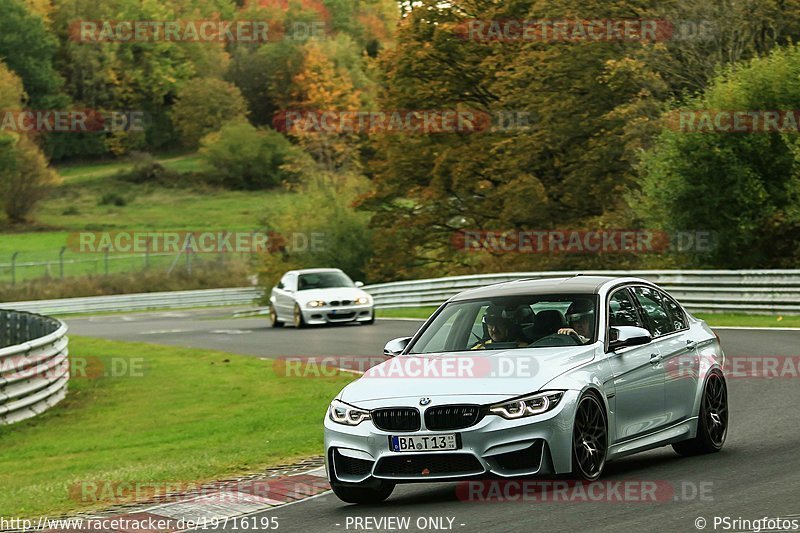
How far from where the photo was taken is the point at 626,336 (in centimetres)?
1000

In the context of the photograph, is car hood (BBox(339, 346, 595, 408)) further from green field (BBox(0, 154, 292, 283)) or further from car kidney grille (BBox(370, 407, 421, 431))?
green field (BBox(0, 154, 292, 283))

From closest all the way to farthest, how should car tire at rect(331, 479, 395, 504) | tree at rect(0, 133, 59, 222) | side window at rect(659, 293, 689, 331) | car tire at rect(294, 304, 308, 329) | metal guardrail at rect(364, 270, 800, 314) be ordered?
car tire at rect(331, 479, 395, 504) → side window at rect(659, 293, 689, 331) → metal guardrail at rect(364, 270, 800, 314) → car tire at rect(294, 304, 308, 329) → tree at rect(0, 133, 59, 222)

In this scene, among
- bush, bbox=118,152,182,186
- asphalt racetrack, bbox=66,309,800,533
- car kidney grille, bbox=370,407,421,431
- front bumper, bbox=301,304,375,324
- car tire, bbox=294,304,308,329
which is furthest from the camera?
bush, bbox=118,152,182,186

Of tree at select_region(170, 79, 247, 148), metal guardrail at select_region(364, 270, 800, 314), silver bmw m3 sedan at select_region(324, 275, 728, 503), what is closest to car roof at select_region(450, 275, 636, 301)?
silver bmw m3 sedan at select_region(324, 275, 728, 503)

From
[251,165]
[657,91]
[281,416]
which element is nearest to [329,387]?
[281,416]

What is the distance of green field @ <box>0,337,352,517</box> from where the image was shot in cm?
1211

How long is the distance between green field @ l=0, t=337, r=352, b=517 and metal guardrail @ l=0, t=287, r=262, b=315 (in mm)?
35886

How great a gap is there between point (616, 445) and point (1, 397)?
39.7 ft

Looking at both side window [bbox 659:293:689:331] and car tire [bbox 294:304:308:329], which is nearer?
side window [bbox 659:293:689:331]

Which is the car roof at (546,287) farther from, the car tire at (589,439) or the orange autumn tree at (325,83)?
the orange autumn tree at (325,83)

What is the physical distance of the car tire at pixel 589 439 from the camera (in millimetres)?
9102

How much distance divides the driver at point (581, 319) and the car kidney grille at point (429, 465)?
1.60 metres

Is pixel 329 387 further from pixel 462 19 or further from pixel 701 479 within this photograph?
pixel 462 19

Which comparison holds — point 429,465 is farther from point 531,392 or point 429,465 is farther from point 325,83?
point 325,83
